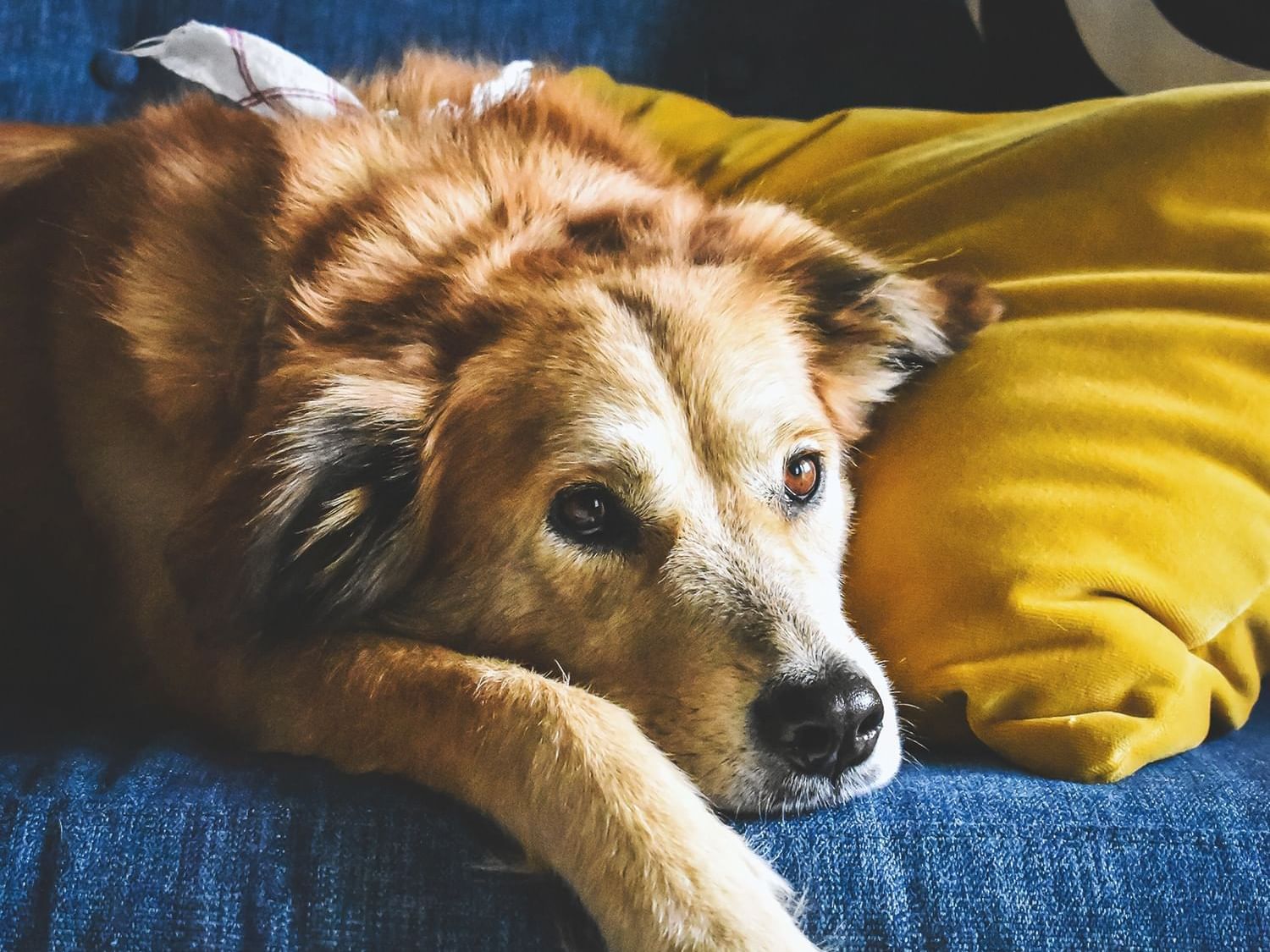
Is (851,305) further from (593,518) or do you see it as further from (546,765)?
(546,765)

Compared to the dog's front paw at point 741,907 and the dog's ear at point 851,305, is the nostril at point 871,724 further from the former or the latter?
the dog's ear at point 851,305

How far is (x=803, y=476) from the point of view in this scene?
1206mm

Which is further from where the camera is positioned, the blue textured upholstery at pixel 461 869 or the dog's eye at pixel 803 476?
the dog's eye at pixel 803 476

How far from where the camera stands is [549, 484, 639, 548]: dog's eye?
1086 mm

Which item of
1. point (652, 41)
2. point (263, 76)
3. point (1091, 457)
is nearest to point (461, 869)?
point (1091, 457)

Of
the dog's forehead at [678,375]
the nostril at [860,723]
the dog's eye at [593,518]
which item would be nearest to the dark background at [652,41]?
the dog's forehead at [678,375]

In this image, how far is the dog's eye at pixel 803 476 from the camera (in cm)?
119

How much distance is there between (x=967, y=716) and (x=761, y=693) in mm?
224

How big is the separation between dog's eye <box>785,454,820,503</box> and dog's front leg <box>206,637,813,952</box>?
1.15 ft

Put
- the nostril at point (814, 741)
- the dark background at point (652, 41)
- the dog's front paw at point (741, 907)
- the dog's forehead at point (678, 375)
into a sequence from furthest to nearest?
the dark background at point (652, 41), the dog's forehead at point (678, 375), the nostril at point (814, 741), the dog's front paw at point (741, 907)

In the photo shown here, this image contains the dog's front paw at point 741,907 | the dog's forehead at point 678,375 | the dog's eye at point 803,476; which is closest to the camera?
the dog's front paw at point 741,907

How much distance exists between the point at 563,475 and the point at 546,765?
30 cm

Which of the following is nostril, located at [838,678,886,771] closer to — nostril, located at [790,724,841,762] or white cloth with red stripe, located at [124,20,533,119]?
nostril, located at [790,724,841,762]

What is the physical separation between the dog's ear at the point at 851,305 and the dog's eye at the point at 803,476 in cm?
10
